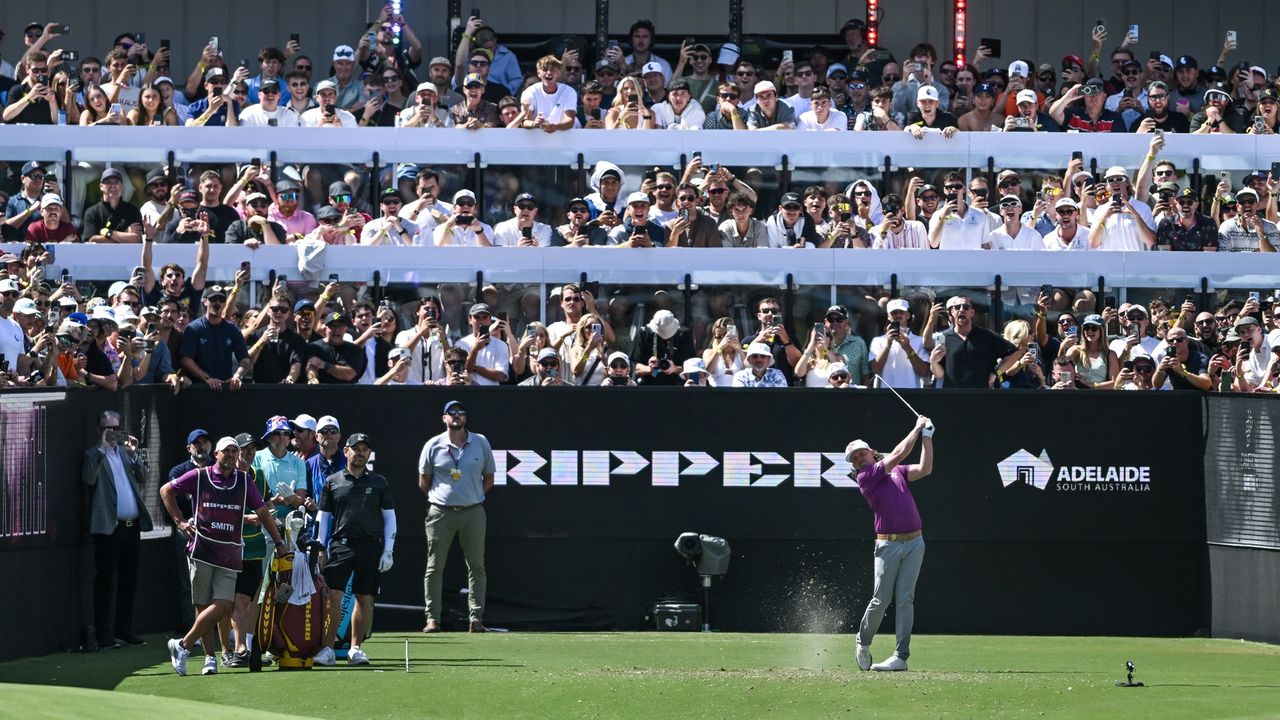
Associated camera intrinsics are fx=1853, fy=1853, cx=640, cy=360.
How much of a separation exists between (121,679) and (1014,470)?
8909 millimetres

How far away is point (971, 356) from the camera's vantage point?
61.8 ft

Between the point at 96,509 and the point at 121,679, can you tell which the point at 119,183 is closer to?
the point at 96,509

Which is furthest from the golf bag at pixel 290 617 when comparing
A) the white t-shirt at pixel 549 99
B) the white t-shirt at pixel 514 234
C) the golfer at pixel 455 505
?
the white t-shirt at pixel 549 99

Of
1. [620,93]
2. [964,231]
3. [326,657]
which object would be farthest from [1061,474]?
[326,657]

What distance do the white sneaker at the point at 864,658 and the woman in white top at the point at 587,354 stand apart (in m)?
4.94

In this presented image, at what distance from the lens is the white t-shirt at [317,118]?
21.4 meters

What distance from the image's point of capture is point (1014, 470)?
18.3 metres

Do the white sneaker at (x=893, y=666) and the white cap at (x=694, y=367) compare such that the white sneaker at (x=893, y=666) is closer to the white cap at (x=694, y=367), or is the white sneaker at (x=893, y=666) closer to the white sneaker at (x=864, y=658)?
the white sneaker at (x=864, y=658)

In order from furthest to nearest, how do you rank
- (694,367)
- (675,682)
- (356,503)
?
1. (694,367)
2. (356,503)
3. (675,682)

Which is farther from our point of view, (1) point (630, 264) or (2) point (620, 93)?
(2) point (620, 93)

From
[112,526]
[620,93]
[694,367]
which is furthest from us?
[620,93]

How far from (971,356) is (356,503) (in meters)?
6.80

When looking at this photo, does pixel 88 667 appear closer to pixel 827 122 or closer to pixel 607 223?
pixel 607 223

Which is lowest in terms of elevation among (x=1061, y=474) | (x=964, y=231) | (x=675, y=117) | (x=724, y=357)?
(x=1061, y=474)
